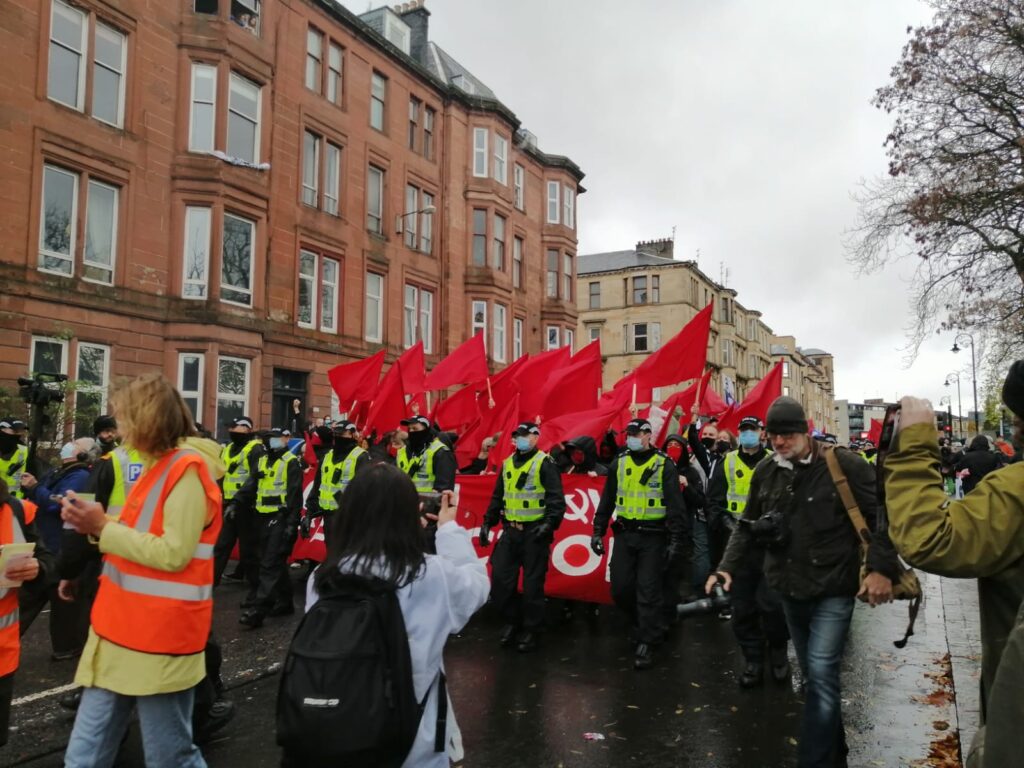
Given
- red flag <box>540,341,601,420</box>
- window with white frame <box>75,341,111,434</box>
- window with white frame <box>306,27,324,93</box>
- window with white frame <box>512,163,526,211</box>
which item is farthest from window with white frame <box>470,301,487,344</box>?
red flag <box>540,341,601,420</box>

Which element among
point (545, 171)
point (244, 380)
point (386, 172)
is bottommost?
point (244, 380)

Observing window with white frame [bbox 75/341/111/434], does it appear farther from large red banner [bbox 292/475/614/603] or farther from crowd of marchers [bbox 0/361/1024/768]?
large red banner [bbox 292/475/614/603]

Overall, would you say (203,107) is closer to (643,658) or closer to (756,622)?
(643,658)

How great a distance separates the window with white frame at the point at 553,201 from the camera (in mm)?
35241

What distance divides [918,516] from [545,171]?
113 feet

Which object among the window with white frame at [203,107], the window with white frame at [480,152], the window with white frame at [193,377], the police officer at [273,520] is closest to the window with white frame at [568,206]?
the window with white frame at [480,152]

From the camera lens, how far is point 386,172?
84.5 ft

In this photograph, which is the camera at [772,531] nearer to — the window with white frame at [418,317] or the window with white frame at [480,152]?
the window with white frame at [418,317]

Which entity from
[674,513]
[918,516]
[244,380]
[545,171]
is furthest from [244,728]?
[545,171]

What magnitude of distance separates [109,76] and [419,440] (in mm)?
14115

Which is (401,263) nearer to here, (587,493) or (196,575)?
(587,493)

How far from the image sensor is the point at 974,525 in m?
2.10

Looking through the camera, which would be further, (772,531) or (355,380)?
(355,380)

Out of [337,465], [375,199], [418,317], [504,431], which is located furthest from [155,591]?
[418,317]
